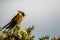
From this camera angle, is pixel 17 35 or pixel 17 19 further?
pixel 17 19

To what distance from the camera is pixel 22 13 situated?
848 centimetres

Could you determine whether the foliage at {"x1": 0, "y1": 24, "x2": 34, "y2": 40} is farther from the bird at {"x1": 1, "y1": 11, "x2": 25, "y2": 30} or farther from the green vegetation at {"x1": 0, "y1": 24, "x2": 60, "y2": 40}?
the bird at {"x1": 1, "y1": 11, "x2": 25, "y2": 30}

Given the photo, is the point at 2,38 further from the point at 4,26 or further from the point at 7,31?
the point at 4,26

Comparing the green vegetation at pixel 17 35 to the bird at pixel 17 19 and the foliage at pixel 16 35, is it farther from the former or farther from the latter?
the bird at pixel 17 19

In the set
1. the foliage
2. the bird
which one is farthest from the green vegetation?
the bird

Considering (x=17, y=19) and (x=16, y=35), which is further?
(x=17, y=19)

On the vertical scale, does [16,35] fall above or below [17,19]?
below

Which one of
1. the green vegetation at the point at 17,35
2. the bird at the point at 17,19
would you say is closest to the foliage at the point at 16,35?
the green vegetation at the point at 17,35

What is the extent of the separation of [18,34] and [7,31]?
1.63ft

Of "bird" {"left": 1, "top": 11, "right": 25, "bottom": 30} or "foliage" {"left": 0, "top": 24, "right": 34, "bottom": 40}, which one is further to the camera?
"bird" {"left": 1, "top": 11, "right": 25, "bottom": 30}

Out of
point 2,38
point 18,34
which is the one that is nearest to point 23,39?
point 18,34

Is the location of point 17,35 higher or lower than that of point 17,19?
lower

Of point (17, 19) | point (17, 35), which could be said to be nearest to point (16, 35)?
point (17, 35)

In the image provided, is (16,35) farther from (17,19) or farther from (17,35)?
(17,19)
